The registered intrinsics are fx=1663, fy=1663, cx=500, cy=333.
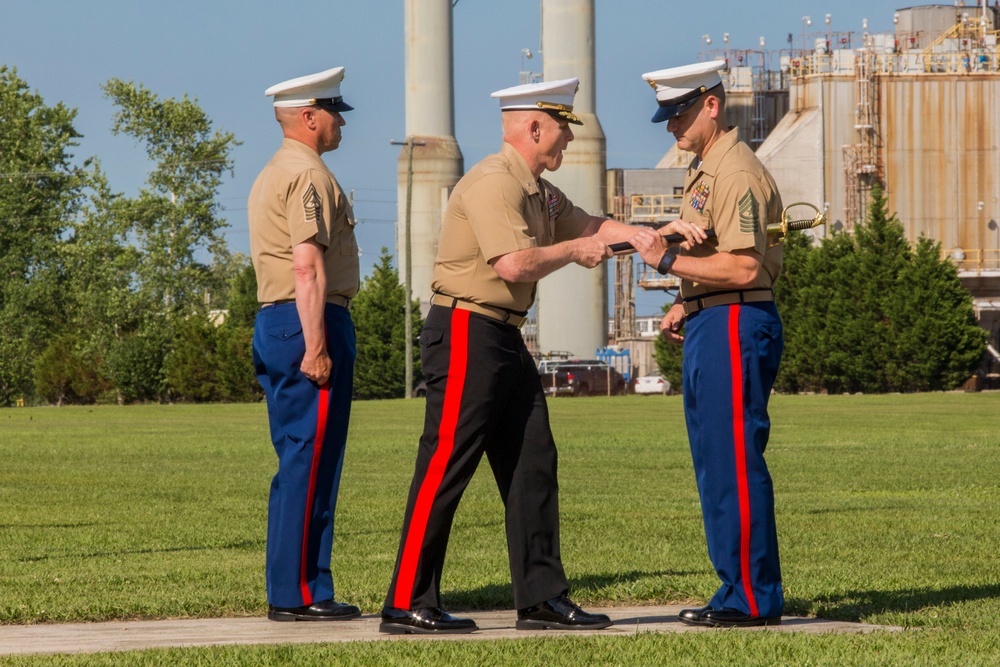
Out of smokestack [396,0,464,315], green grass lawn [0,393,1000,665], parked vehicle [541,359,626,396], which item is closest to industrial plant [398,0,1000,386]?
smokestack [396,0,464,315]

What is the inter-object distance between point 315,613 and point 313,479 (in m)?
0.56

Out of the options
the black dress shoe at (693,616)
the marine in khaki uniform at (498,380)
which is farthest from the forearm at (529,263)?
the black dress shoe at (693,616)

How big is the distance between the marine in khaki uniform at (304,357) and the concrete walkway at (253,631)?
25 centimetres

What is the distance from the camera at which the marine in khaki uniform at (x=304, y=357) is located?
6.89 m

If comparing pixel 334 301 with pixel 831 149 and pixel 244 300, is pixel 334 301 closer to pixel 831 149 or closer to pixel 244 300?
pixel 831 149

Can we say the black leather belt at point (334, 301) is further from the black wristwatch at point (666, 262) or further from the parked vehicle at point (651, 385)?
the parked vehicle at point (651, 385)

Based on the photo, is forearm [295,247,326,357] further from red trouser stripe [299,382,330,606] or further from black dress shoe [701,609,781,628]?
black dress shoe [701,609,781,628]

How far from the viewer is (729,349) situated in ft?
21.5

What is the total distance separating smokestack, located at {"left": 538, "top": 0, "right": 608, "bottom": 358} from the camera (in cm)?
7319

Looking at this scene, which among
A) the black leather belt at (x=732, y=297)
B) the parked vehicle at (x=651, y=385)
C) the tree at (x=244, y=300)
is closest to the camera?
the black leather belt at (x=732, y=297)

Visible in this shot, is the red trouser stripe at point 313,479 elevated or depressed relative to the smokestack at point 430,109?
depressed

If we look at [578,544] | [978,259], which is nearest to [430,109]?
[978,259]

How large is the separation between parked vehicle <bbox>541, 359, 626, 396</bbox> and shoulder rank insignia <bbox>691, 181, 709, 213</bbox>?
5715 cm

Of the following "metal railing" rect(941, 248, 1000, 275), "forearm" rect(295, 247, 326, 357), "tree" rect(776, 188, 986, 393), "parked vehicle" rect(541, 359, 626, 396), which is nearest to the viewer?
"forearm" rect(295, 247, 326, 357)
